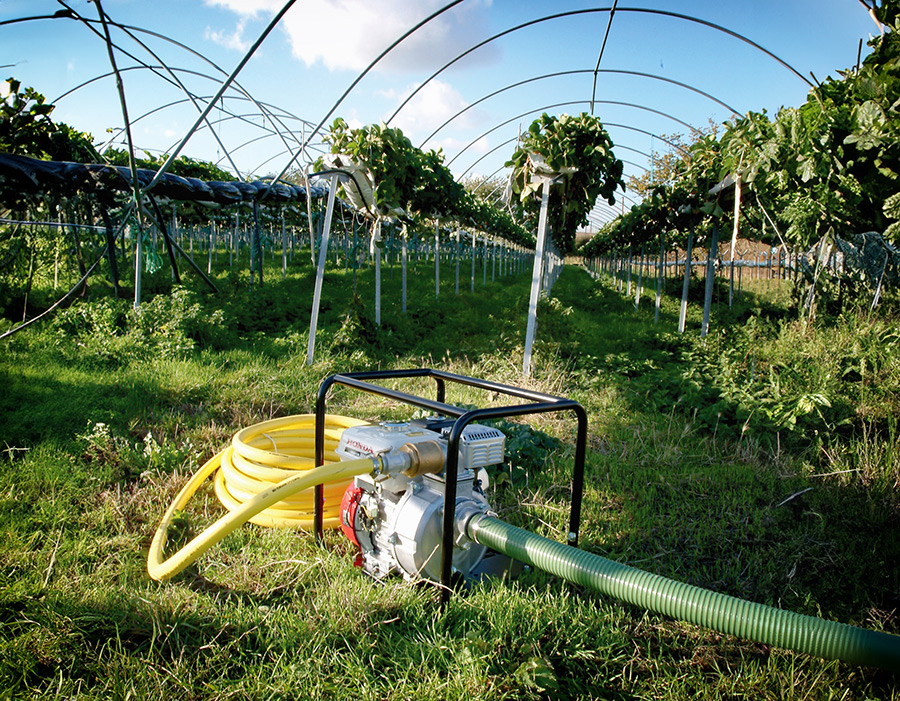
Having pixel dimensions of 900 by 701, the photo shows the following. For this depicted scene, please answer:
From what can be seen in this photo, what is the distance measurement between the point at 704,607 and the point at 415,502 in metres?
1.03

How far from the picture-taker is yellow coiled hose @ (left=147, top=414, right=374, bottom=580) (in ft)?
6.16

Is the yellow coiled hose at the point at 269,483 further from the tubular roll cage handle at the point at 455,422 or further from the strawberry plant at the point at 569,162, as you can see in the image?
the strawberry plant at the point at 569,162

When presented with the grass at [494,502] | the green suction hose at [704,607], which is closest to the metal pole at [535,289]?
the grass at [494,502]

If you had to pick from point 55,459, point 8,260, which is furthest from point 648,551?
point 8,260

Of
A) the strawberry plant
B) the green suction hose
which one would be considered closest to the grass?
the green suction hose

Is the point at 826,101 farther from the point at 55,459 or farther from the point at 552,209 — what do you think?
the point at 55,459

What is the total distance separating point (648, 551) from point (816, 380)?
2.63 meters

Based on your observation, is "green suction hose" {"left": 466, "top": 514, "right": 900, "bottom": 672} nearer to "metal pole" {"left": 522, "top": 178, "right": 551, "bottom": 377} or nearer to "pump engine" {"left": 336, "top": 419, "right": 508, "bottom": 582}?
"pump engine" {"left": 336, "top": 419, "right": 508, "bottom": 582}

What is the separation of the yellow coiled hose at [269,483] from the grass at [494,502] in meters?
0.12

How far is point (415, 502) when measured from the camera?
6.84 feet

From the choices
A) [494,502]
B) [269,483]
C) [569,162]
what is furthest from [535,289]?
[269,483]

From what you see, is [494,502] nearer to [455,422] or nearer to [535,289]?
[455,422]

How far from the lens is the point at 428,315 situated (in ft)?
25.9

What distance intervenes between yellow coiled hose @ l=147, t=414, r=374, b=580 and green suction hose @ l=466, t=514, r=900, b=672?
642mm
